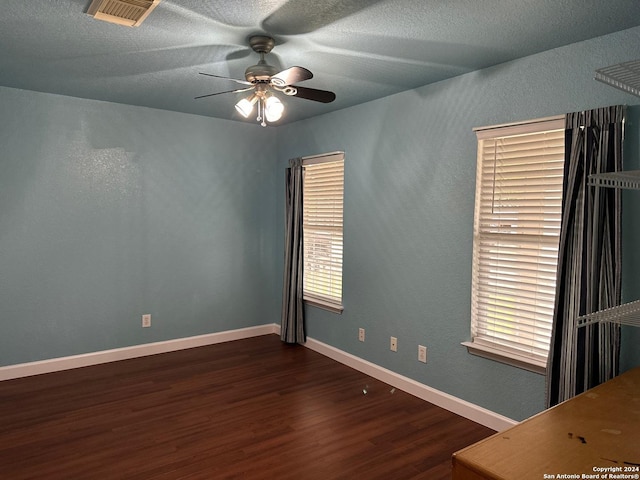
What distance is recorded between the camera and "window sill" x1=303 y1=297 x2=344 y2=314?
4484 millimetres

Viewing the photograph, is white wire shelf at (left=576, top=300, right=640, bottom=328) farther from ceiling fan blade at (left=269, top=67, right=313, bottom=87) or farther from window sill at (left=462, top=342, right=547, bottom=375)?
ceiling fan blade at (left=269, top=67, right=313, bottom=87)

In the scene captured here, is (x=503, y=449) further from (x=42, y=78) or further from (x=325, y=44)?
(x=42, y=78)

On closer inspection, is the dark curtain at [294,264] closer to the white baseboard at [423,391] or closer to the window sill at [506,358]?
the white baseboard at [423,391]

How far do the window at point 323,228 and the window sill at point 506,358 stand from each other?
Result: 1.56 metres

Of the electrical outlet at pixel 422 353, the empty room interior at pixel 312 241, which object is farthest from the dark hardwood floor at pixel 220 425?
the electrical outlet at pixel 422 353

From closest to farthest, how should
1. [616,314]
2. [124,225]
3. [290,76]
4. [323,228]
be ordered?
[616,314]
[290,76]
[124,225]
[323,228]

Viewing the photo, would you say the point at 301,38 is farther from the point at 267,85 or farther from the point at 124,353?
the point at 124,353

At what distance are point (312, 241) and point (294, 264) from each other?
0.33 m

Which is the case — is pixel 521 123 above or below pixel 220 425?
above

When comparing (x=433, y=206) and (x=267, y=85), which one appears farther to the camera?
(x=433, y=206)

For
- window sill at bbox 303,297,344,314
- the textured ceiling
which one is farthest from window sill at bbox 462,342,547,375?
the textured ceiling

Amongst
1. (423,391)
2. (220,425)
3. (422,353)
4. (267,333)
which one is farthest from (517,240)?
(267,333)

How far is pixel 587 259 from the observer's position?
2.48 m

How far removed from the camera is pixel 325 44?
8.97 ft
